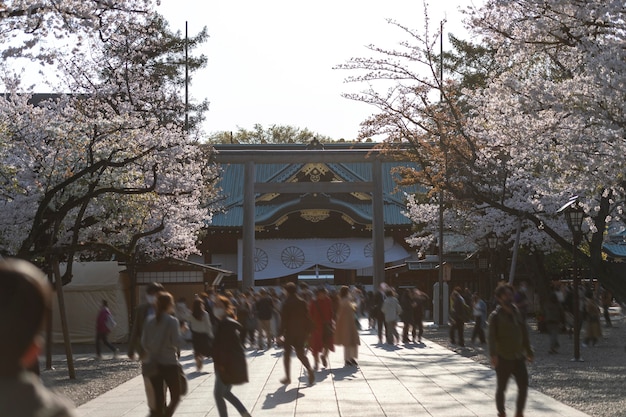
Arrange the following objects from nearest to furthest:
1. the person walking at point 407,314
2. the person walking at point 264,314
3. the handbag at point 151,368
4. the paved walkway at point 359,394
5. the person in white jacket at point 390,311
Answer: the handbag at point 151,368, the paved walkway at point 359,394, the person walking at point 264,314, the person in white jacket at point 390,311, the person walking at point 407,314

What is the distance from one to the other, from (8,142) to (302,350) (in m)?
10.6

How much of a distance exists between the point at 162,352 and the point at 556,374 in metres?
10.0

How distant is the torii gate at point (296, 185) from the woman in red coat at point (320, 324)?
1696 centimetres

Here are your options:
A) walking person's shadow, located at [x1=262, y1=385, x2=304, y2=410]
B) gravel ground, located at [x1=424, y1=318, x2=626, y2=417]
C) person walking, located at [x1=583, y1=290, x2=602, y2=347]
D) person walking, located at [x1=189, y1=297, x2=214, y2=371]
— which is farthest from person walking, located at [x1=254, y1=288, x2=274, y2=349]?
walking person's shadow, located at [x1=262, y1=385, x2=304, y2=410]

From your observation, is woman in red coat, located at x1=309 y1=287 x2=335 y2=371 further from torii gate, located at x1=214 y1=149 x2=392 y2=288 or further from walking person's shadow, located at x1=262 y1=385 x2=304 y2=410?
torii gate, located at x1=214 y1=149 x2=392 y2=288

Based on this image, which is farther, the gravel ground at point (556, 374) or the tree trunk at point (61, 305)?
the tree trunk at point (61, 305)

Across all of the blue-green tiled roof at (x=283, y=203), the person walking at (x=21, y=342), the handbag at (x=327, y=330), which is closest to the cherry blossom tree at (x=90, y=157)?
the handbag at (x=327, y=330)

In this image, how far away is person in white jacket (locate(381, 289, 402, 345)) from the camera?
86.4 feet

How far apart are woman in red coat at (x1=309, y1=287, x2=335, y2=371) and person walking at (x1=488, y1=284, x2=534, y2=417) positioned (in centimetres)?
782

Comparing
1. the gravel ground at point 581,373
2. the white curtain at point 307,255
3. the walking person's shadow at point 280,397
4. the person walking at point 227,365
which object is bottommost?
the walking person's shadow at point 280,397

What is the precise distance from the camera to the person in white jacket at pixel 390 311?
1037 inches

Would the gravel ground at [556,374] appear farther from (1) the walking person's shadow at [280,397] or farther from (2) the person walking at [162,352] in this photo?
(2) the person walking at [162,352]

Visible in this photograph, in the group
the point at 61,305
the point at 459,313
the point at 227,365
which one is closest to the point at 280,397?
the point at 227,365

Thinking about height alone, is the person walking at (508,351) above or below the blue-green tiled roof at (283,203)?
below
